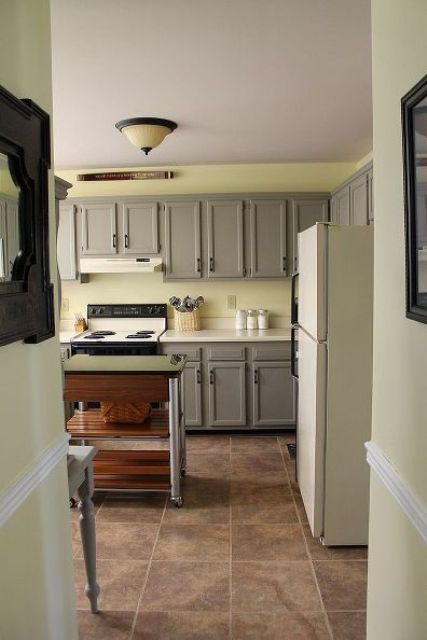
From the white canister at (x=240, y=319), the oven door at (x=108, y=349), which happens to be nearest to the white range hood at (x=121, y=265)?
the oven door at (x=108, y=349)

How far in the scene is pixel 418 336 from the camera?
4.27ft

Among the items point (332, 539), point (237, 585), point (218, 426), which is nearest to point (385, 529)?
point (237, 585)

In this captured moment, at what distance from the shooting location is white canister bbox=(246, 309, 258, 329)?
5230 millimetres

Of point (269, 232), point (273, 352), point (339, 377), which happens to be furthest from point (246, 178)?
point (339, 377)

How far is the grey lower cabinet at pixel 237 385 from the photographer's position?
4.81 metres

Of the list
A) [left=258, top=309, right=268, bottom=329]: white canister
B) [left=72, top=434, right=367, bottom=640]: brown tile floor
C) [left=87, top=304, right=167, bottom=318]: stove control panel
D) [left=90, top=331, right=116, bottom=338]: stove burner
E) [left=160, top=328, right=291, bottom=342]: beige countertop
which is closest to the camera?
[left=72, top=434, right=367, bottom=640]: brown tile floor

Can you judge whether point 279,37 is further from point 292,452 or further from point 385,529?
point 292,452

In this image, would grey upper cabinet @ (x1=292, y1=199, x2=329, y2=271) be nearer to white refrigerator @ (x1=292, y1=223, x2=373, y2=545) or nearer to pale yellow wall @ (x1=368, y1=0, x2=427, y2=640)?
white refrigerator @ (x1=292, y1=223, x2=373, y2=545)

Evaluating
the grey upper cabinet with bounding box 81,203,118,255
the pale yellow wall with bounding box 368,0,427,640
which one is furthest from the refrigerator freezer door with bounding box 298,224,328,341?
the grey upper cabinet with bounding box 81,203,118,255

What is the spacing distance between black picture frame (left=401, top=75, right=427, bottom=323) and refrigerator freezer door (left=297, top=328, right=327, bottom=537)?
1.54 meters

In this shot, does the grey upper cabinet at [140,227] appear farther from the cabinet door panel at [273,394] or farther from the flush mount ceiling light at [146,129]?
the cabinet door panel at [273,394]

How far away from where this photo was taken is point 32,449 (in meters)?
1.53

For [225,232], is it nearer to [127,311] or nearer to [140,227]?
[140,227]

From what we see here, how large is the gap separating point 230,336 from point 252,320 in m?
0.48
